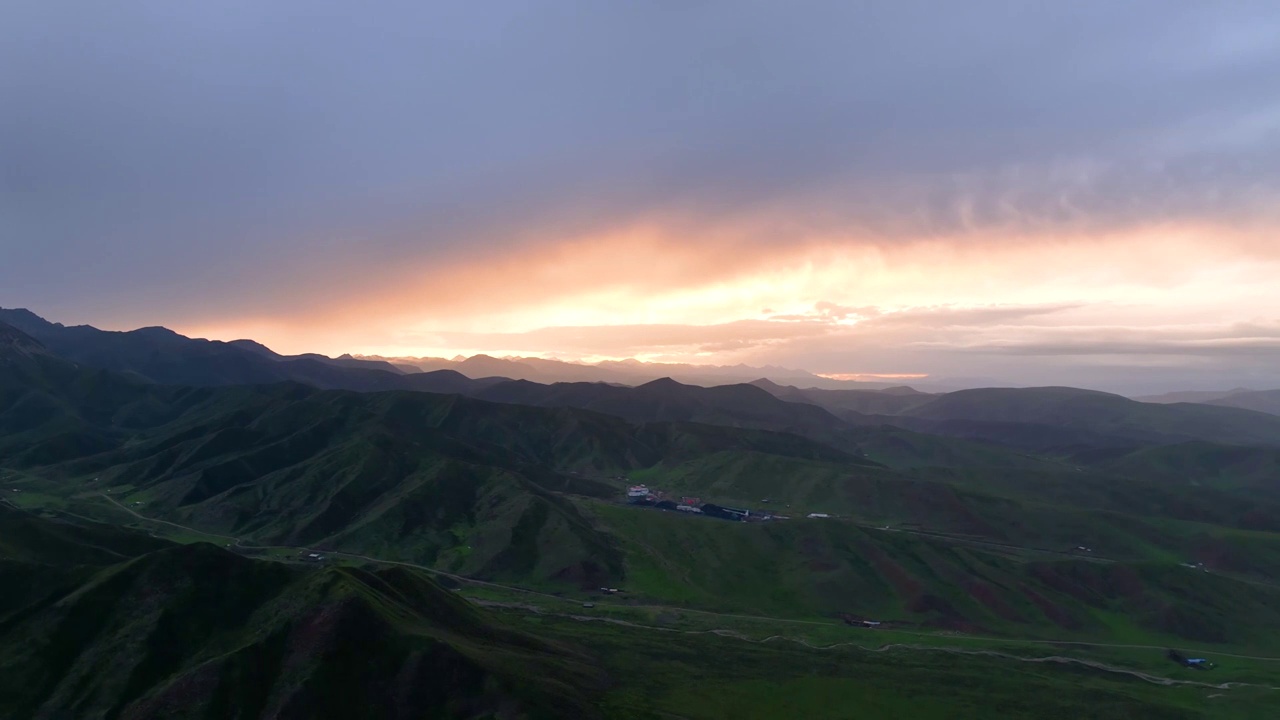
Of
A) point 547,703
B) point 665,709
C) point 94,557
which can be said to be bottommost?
point 665,709

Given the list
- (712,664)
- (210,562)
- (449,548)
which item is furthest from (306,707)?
(449,548)

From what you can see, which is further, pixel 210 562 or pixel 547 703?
pixel 210 562

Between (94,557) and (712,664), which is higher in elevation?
(94,557)

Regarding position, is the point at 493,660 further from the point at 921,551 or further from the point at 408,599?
the point at 921,551

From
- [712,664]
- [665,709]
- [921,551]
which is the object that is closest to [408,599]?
[665,709]

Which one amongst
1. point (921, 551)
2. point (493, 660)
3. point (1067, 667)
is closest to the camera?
point (493, 660)

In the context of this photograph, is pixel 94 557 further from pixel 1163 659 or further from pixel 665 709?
pixel 1163 659

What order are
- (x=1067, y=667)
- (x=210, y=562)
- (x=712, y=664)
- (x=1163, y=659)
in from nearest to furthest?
1. (x=210, y=562)
2. (x=712, y=664)
3. (x=1067, y=667)
4. (x=1163, y=659)
